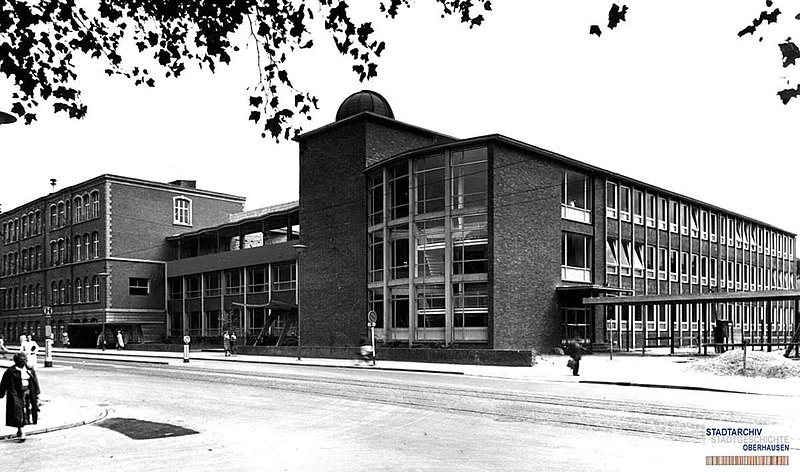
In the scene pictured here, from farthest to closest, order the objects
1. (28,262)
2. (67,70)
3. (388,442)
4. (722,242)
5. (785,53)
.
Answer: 1. (28,262)
2. (722,242)
3. (388,442)
4. (67,70)
5. (785,53)

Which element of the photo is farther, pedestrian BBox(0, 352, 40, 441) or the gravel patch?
the gravel patch

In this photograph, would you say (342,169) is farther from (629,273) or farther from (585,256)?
(629,273)

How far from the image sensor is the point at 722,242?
58.8 metres

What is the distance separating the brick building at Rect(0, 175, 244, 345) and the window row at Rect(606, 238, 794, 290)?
40.6m

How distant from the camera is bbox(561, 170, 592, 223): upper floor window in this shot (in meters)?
42.2

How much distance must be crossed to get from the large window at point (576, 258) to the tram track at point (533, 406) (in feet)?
66.3

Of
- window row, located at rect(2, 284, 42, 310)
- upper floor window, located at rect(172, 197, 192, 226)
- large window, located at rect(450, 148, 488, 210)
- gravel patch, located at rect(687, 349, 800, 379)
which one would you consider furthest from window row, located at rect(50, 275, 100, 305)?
gravel patch, located at rect(687, 349, 800, 379)

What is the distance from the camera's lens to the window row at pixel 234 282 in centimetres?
5403

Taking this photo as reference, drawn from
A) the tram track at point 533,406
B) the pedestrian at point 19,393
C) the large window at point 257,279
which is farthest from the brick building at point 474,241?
the pedestrian at point 19,393

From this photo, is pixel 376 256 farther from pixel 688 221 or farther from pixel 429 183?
pixel 688 221

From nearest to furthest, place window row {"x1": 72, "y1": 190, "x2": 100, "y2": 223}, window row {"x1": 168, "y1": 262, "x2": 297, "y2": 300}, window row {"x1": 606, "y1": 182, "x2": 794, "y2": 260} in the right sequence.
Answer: window row {"x1": 606, "y1": 182, "x2": 794, "y2": 260}
window row {"x1": 168, "y1": 262, "x2": 297, "y2": 300}
window row {"x1": 72, "y1": 190, "x2": 100, "y2": 223}

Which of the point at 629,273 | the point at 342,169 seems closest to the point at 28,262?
the point at 342,169

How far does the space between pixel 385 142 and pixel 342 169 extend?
2950 mm

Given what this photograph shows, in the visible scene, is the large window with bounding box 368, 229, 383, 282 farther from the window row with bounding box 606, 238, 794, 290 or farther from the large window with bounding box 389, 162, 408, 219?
the window row with bounding box 606, 238, 794, 290
